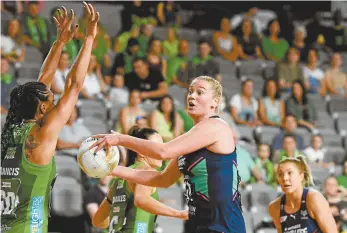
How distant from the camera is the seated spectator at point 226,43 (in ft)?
43.4

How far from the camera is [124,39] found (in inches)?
488

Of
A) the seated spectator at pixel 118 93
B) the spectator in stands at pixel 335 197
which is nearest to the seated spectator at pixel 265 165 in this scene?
the spectator in stands at pixel 335 197

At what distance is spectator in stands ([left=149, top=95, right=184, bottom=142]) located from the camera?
10.0m

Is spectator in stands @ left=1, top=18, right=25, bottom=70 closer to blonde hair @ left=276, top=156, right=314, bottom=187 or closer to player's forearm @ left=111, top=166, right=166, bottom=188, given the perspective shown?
blonde hair @ left=276, top=156, right=314, bottom=187

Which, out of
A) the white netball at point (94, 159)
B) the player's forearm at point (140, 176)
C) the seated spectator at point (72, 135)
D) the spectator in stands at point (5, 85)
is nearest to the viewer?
the white netball at point (94, 159)

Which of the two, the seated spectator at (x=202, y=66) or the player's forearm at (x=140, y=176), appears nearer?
the player's forearm at (x=140, y=176)

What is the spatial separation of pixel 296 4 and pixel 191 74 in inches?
142

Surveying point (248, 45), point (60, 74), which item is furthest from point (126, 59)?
point (248, 45)

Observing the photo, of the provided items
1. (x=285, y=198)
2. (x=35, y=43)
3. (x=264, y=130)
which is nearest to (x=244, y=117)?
(x=264, y=130)

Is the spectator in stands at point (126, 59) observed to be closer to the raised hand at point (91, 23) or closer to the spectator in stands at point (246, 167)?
the spectator in stands at point (246, 167)

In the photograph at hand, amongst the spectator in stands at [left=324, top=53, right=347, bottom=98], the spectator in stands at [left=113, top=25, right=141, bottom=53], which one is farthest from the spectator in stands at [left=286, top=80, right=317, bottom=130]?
the spectator in stands at [left=113, top=25, right=141, bottom=53]

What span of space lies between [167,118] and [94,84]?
146 centimetres

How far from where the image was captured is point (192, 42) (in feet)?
44.2

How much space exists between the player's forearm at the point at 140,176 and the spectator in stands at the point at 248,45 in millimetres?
8488
